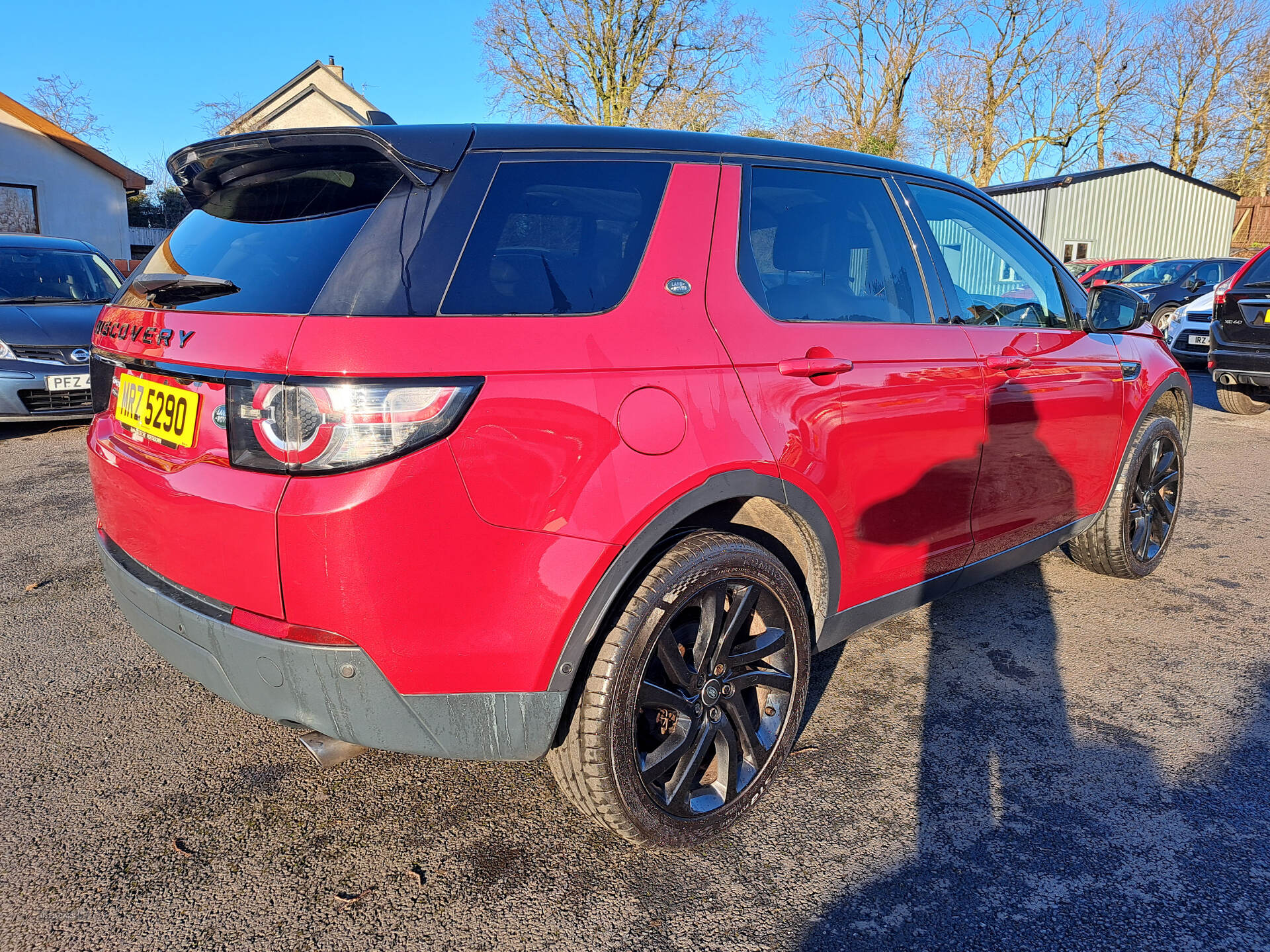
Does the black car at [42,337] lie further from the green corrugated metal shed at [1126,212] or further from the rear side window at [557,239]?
the green corrugated metal shed at [1126,212]

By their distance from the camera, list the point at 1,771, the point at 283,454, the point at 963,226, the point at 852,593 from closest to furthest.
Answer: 1. the point at 283,454
2. the point at 1,771
3. the point at 852,593
4. the point at 963,226

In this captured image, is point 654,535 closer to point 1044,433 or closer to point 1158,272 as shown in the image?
point 1044,433

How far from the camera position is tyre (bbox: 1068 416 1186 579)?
390 centimetres

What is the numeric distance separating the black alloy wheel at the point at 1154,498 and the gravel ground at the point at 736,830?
81 centimetres

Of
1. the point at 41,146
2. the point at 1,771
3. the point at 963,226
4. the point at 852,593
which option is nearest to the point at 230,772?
the point at 1,771

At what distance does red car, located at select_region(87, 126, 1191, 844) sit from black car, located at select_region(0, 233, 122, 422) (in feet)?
16.1

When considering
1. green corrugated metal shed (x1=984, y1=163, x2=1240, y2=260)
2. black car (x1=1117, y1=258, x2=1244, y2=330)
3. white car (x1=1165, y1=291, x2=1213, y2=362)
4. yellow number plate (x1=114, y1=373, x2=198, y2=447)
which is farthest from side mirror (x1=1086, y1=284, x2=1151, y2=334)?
green corrugated metal shed (x1=984, y1=163, x2=1240, y2=260)

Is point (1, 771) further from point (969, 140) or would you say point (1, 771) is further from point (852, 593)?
point (969, 140)

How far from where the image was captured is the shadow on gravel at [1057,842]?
1908 millimetres

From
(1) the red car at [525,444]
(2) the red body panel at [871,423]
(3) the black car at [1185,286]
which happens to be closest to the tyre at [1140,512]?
(2) the red body panel at [871,423]

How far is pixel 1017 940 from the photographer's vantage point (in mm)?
1872

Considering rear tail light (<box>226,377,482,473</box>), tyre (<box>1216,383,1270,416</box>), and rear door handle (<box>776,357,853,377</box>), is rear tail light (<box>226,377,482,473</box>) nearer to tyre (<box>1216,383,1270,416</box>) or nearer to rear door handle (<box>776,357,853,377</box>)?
rear door handle (<box>776,357,853,377</box>)

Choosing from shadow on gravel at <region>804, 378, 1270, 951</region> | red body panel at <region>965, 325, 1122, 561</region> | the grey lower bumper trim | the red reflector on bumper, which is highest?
red body panel at <region>965, 325, 1122, 561</region>

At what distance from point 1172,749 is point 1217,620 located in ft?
4.58
